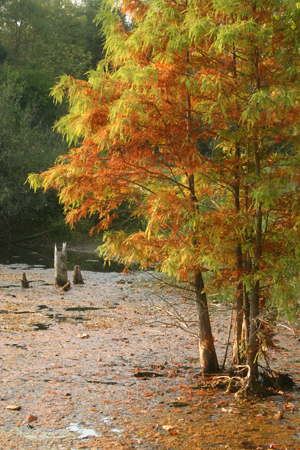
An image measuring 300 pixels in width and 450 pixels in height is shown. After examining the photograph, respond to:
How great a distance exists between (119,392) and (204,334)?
1374 millimetres

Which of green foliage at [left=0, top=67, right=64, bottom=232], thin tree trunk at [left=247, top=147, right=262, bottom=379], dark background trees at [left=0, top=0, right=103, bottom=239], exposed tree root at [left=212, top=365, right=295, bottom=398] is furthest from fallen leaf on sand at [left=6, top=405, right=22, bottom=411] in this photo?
green foliage at [left=0, top=67, right=64, bottom=232]

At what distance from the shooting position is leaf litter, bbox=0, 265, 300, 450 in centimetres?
485

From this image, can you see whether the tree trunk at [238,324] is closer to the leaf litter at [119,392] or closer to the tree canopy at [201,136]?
the tree canopy at [201,136]

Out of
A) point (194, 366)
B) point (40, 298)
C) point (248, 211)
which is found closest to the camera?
point (248, 211)

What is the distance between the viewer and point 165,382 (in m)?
6.64

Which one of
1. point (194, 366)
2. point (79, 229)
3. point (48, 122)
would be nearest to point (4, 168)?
point (79, 229)

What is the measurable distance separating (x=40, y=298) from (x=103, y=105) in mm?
7418

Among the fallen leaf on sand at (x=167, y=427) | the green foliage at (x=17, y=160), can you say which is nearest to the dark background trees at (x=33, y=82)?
the green foliage at (x=17, y=160)

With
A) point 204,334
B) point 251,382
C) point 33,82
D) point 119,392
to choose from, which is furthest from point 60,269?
point 33,82

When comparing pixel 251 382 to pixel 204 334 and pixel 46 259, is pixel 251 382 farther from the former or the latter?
pixel 46 259

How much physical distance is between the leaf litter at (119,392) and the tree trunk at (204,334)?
23 centimetres

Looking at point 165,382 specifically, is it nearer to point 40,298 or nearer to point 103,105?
point 103,105

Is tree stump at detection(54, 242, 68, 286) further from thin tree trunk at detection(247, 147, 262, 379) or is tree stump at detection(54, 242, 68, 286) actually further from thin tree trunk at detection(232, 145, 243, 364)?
thin tree trunk at detection(247, 147, 262, 379)

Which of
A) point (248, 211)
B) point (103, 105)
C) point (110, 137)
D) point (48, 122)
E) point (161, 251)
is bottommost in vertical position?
point (161, 251)
